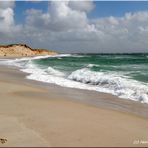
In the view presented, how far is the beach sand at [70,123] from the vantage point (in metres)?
5.94

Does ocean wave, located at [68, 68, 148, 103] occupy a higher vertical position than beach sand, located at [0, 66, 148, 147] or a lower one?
higher

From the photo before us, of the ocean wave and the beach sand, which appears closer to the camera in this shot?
the beach sand

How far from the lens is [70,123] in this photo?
7.21 metres

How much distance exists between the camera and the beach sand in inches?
234

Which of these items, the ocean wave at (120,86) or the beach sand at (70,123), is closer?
the beach sand at (70,123)

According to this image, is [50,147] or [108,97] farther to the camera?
[108,97]

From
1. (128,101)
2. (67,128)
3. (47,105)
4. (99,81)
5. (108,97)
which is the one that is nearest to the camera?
(67,128)

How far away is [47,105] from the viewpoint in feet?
31.7

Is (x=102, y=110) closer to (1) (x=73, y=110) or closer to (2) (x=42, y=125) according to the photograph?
(1) (x=73, y=110)

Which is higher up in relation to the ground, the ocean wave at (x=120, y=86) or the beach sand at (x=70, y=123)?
the ocean wave at (x=120, y=86)

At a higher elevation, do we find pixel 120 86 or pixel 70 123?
pixel 120 86

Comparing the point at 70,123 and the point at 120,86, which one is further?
the point at 120,86

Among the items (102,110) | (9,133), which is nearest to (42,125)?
(9,133)

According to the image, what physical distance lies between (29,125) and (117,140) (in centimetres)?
208
